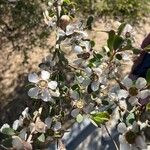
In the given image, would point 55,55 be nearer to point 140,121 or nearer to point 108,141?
point 140,121

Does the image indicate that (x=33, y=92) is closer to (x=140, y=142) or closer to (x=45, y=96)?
(x=45, y=96)

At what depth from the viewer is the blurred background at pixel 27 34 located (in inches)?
124

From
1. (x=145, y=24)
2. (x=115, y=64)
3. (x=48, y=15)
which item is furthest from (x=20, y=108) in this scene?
(x=115, y=64)

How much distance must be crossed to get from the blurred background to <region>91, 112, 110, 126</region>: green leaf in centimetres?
194

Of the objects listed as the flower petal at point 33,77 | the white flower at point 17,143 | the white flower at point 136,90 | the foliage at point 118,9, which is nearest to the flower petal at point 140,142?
the white flower at point 136,90

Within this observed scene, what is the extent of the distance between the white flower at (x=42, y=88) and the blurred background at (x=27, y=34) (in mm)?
1866

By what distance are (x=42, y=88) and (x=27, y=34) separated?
2.27 metres

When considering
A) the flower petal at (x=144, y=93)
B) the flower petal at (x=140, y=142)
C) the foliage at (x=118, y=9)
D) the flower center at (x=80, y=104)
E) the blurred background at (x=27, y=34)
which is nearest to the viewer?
the flower petal at (x=140, y=142)

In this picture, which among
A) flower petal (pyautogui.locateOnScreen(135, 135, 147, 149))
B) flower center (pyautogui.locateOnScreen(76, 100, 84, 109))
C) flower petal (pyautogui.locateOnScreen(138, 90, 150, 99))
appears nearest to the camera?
flower petal (pyautogui.locateOnScreen(135, 135, 147, 149))

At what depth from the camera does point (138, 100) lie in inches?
42.0

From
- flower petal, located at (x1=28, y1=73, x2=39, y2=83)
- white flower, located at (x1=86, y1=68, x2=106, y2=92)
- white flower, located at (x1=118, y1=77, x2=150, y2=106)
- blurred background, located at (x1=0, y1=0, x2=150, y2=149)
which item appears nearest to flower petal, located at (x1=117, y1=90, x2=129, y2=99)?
white flower, located at (x1=118, y1=77, x2=150, y2=106)

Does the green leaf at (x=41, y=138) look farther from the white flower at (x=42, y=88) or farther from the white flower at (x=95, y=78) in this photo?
the white flower at (x=95, y=78)

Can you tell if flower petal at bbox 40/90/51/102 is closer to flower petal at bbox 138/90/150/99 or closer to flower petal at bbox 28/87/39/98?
flower petal at bbox 28/87/39/98

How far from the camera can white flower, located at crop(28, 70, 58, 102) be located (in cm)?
114
